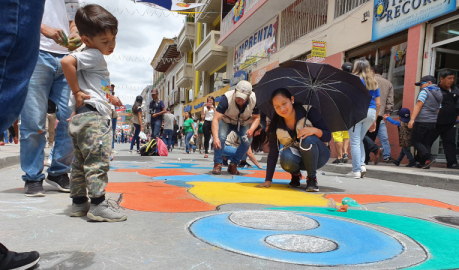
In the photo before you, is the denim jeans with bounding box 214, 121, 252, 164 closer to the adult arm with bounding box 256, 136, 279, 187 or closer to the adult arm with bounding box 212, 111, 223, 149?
the adult arm with bounding box 212, 111, 223, 149

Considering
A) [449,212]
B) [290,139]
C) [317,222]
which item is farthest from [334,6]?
[317,222]

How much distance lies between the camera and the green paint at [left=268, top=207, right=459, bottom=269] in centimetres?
156

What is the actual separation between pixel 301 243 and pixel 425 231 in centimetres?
90

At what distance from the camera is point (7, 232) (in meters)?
1.76

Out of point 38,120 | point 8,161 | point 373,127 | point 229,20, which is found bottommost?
point 8,161

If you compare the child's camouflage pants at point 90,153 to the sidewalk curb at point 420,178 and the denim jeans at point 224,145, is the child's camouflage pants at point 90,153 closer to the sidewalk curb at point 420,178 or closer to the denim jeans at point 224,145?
the denim jeans at point 224,145

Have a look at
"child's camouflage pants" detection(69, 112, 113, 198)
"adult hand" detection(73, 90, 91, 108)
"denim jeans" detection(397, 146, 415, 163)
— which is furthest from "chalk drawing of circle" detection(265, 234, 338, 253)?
"denim jeans" detection(397, 146, 415, 163)

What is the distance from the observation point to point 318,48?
1065cm

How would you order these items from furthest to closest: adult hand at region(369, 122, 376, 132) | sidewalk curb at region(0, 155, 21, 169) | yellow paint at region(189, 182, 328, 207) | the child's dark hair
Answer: adult hand at region(369, 122, 376, 132)
sidewalk curb at region(0, 155, 21, 169)
yellow paint at region(189, 182, 328, 207)
the child's dark hair

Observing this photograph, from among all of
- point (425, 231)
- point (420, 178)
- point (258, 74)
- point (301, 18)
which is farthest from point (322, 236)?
point (258, 74)

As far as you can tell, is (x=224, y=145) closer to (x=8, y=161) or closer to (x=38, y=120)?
(x=38, y=120)

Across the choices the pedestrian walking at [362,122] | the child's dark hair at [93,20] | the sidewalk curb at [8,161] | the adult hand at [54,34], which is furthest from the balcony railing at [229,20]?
the child's dark hair at [93,20]

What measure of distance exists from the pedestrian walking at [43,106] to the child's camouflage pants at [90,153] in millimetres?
852

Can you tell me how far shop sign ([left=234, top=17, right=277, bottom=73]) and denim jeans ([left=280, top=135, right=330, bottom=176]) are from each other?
37.1 ft
